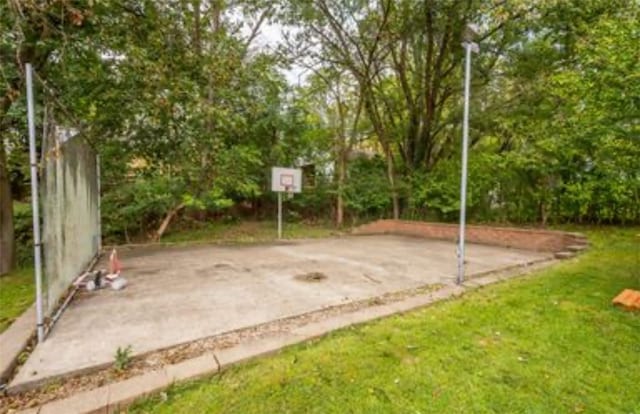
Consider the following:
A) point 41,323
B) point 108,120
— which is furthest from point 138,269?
point 108,120

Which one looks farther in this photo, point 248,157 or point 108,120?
point 248,157

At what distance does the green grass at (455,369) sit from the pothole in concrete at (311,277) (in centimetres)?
152

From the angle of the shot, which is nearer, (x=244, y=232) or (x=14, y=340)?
(x=14, y=340)

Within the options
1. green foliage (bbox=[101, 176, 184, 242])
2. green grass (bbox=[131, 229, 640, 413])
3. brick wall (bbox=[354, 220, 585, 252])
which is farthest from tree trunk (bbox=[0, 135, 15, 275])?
brick wall (bbox=[354, 220, 585, 252])

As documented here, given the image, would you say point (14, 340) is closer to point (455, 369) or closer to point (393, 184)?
point (455, 369)

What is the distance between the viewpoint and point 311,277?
179 inches

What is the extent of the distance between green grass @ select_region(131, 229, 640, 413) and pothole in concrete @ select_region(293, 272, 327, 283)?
1518 millimetres

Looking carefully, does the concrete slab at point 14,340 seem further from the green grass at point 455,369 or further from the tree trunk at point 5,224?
the tree trunk at point 5,224

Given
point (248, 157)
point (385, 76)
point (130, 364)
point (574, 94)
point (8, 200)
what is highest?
point (385, 76)

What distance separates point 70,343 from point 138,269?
250 cm

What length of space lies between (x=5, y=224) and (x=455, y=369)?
280 inches

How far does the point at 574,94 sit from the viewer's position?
6.02 m

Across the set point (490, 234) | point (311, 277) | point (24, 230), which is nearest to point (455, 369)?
point (311, 277)

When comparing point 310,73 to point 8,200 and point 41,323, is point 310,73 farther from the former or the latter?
point 41,323
